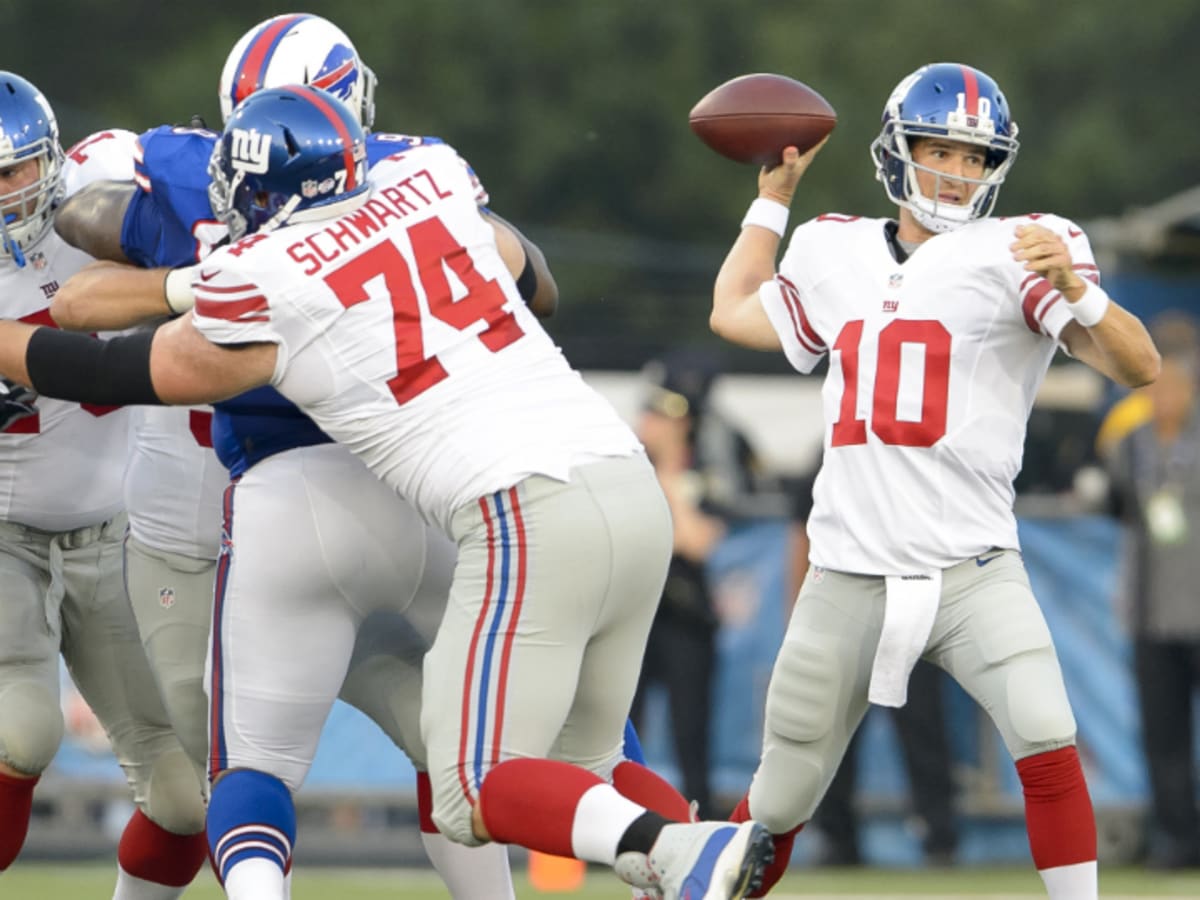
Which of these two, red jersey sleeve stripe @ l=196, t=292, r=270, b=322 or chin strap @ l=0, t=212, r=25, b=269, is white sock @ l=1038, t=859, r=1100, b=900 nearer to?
red jersey sleeve stripe @ l=196, t=292, r=270, b=322

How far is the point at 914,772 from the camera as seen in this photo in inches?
343

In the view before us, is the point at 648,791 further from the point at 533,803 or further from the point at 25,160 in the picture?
the point at 25,160

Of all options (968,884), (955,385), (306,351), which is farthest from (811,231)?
(968,884)

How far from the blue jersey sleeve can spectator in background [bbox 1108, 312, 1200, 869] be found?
15.4 ft

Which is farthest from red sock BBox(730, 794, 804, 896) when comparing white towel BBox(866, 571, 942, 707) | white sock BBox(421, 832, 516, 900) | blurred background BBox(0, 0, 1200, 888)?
blurred background BBox(0, 0, 1200, 888)

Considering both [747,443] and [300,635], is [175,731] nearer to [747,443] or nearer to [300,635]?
[300,635]

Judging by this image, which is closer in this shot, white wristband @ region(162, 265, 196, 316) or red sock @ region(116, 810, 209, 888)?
white wristband @ region(162, 265, 196, 316)

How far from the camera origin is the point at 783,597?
29.7ft

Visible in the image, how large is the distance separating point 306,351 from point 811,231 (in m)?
1.45

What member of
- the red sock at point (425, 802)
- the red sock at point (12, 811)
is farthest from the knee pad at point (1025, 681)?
the red sock at point (12, 811)

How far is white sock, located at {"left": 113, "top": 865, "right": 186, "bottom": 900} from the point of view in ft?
17.8

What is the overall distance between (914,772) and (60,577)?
4.18 metres

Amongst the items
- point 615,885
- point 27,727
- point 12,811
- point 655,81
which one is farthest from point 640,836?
point 655,81

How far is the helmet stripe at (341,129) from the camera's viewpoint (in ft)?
14.9
